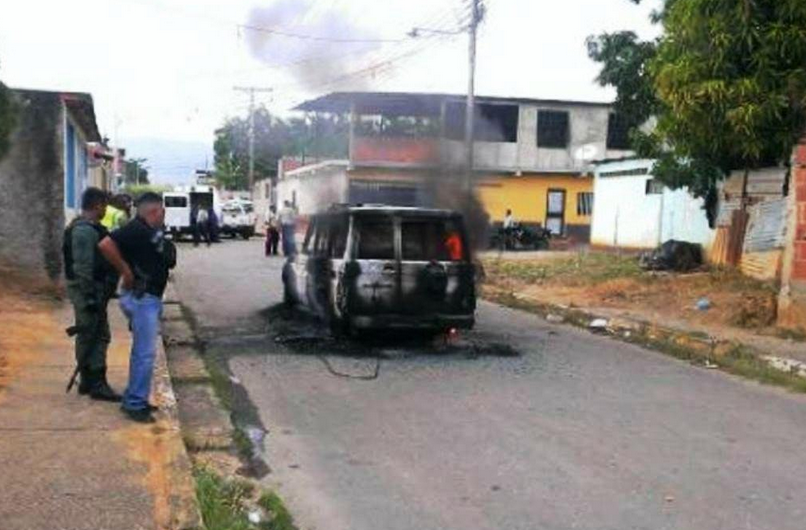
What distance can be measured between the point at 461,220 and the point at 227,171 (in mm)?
71452

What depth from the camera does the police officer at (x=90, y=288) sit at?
7.32 meters

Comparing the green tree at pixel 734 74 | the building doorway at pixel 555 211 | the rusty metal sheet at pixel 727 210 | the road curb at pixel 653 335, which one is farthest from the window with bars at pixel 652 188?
the building doorway at pixel 555 211

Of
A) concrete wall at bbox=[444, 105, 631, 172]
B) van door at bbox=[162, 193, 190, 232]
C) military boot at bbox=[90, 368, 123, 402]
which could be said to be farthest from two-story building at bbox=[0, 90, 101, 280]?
van door at bbox=[162, 193, 190, 232]

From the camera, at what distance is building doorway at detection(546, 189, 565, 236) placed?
40.1 m

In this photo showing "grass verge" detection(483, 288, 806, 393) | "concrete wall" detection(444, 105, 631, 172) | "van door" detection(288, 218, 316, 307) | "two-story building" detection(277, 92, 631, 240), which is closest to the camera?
"grass verge" detection(483, 288, 806, 393)

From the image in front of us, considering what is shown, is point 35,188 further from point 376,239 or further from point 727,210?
point 727,210

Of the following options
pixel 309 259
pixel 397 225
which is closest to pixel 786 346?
pixel 397 225

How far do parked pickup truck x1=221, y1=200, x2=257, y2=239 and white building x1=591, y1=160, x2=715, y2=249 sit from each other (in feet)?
64.8

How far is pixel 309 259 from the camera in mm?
12781

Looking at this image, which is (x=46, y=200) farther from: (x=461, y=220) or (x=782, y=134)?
(x=782, y=134)

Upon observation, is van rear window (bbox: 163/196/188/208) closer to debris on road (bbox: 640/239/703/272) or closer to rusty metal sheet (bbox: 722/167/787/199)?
debris on road (bbox: 640/239/703/272)

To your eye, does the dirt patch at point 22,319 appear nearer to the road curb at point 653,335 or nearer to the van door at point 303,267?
the van door at point 303,267

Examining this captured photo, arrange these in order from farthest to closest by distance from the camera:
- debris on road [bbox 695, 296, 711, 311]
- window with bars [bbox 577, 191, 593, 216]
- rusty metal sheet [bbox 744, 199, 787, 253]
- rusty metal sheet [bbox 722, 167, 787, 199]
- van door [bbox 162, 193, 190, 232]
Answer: van door [bbox 162, 193, 190, 232]
window with bars [bbox 577, 191, 593, 216]
rusty metal sheet [bbox 722, 167, 787, 199]
rusty metal sheet [bbox 744, 199, 787, 253]
debris on road [bbox 695, 296, 711, 311]

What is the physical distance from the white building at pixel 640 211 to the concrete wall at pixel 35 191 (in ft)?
41.0
